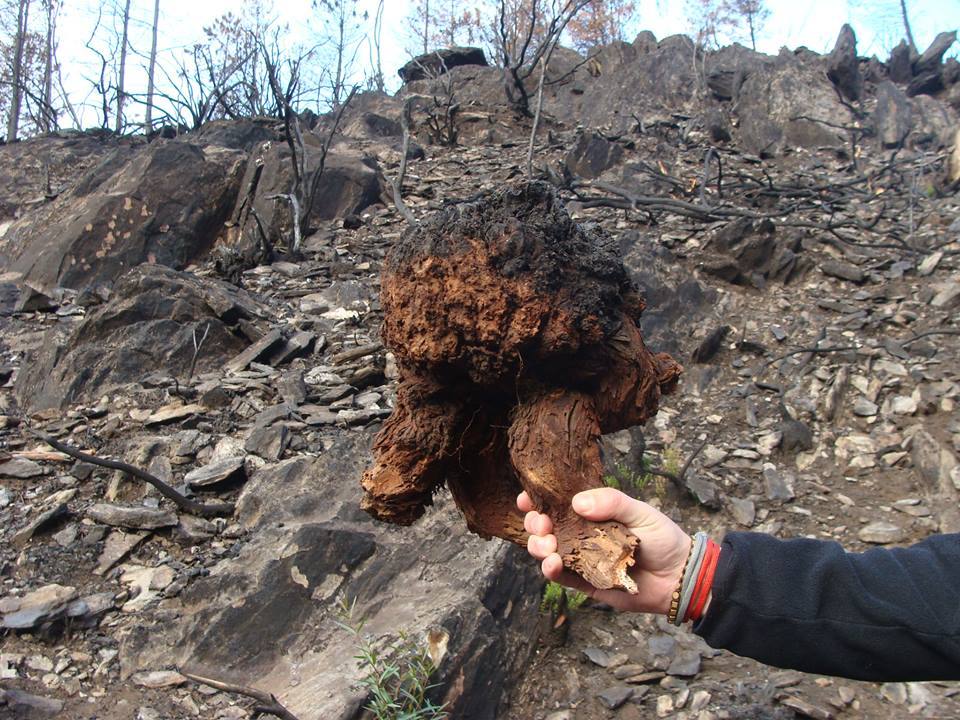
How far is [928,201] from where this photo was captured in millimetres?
7535

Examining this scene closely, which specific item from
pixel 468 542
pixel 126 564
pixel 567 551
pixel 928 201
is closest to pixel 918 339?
pixel 928 201

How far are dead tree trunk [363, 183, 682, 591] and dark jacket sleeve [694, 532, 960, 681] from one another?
0.38 meters

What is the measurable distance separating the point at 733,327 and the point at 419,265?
485 cm

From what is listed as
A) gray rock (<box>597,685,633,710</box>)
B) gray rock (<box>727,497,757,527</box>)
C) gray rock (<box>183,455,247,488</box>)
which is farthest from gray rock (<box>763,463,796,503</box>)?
gray rock (<box>183,455,247,488</box>)

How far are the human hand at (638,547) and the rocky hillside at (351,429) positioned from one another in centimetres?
91

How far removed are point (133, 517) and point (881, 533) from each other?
13.1 feet

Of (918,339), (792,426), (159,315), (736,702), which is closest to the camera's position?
(736,702)

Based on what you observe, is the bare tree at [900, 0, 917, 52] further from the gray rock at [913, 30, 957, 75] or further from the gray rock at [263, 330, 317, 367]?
the gray rock at [263, 330, 317, 367]

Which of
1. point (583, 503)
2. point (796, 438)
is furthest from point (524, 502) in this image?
point (796, 438)

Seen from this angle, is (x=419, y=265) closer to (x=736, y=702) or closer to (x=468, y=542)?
(x=468, y=542)

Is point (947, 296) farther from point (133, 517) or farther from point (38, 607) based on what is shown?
point (38, 607)

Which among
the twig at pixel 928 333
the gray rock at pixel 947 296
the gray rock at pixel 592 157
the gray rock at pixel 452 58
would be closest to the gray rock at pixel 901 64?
the gray rock at pixel 592 157

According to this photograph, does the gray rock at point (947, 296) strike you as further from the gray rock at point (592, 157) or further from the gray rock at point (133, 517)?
the gray rock at point (133, 517)

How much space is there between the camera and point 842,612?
1.54 metres
